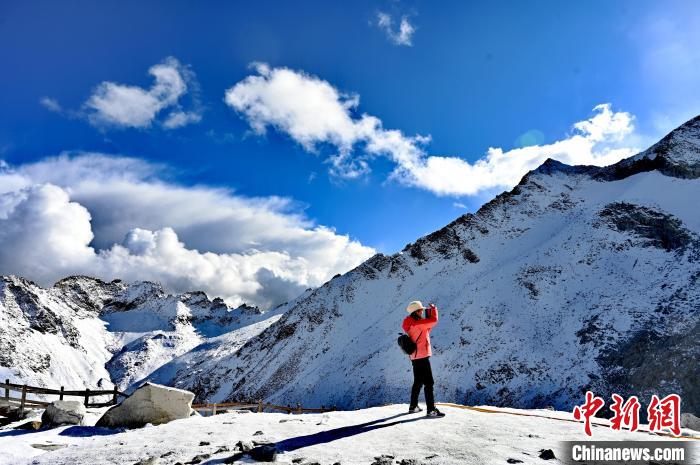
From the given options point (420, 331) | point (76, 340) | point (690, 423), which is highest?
point (420, 331)

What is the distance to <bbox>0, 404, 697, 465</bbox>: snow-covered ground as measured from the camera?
690cm

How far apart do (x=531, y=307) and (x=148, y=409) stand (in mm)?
53265

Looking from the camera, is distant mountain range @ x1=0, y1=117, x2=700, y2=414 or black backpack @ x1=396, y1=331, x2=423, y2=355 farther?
distant mountain range @ x1=0, y1=117, x2=700, y2=414

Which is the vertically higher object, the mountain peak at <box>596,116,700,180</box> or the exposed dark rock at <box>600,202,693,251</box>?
the mountain peak at <box>596,116,700,180</box>

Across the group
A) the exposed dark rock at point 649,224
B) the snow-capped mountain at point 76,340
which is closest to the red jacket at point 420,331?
the exposed dark rock at point 649,224

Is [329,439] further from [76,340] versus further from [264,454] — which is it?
[76,340]

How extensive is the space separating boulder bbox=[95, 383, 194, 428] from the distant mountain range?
117 feet

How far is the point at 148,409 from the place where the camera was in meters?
10.7

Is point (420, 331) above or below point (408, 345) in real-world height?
above

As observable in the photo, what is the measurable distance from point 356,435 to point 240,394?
71.6 meters

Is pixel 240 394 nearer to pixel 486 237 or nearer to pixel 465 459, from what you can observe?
pixel 486 237

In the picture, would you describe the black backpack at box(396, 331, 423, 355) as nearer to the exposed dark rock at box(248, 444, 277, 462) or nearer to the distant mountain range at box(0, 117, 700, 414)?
the exposed dark rock at box(248, 444, 277, 462)

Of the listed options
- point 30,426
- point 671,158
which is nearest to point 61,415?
point 30,426

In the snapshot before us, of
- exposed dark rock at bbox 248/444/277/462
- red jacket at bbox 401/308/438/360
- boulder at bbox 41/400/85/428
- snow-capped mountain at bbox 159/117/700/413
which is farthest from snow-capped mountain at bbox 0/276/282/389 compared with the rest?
exposed dark rock at bbox 248/444/277/462
